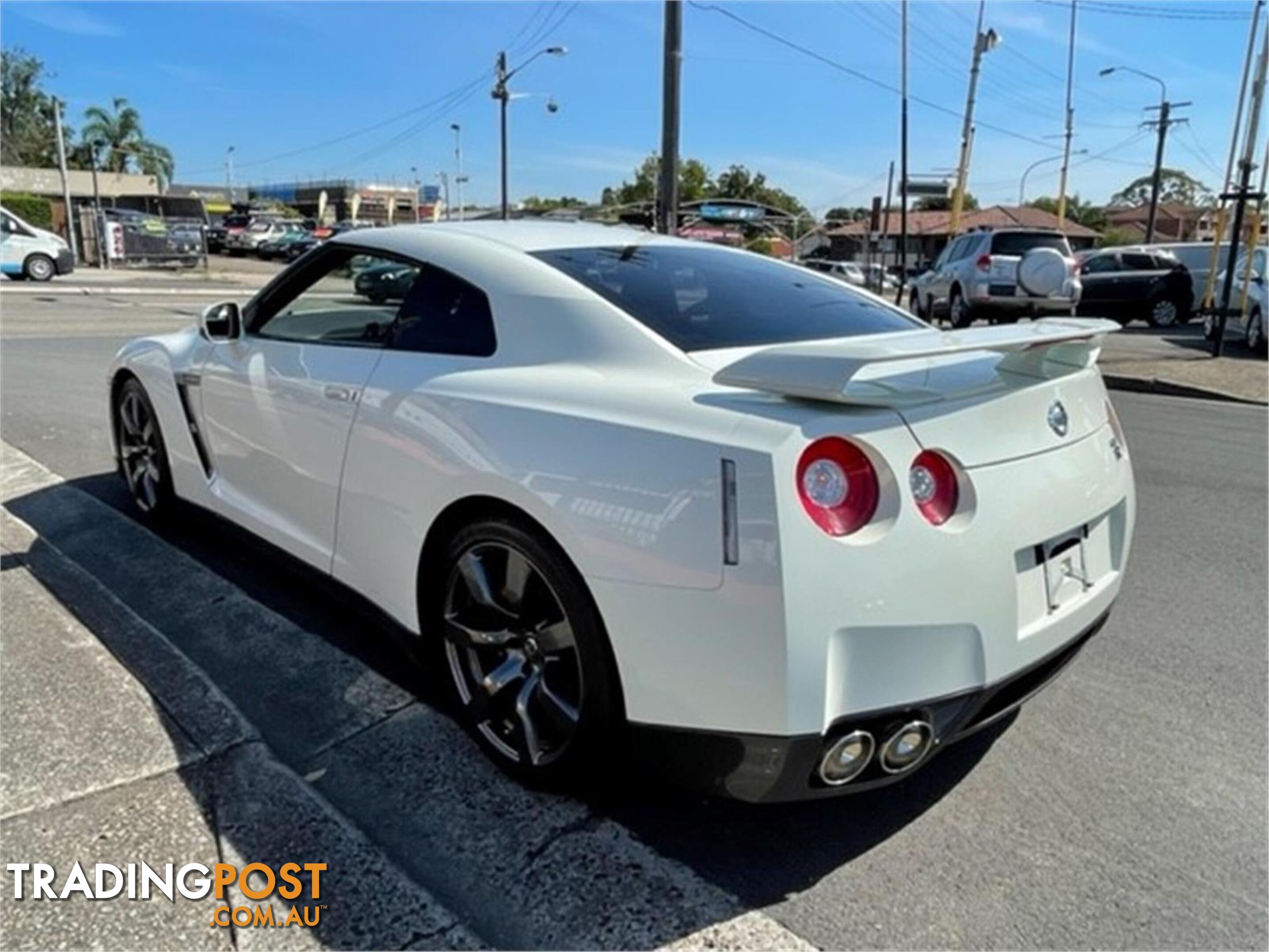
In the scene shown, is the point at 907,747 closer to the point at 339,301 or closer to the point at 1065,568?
the point at 1065,568

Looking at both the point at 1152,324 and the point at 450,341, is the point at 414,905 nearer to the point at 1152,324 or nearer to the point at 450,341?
the point at 450,341

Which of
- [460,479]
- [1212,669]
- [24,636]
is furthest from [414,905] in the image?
[1212,669]

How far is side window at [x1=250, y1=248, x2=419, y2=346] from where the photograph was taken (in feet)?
9.84

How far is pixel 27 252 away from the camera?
22062mm

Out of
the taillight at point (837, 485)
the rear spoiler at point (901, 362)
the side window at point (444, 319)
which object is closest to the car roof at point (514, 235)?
the side window at point (444, 319)

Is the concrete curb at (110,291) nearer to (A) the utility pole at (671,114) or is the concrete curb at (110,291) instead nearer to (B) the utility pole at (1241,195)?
(A) the utility pole at (671,114)

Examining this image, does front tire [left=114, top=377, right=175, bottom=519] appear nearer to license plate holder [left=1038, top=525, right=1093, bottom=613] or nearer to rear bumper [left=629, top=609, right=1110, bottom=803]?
rear bumper [left=629, top=609, right=1110, bottom=803]

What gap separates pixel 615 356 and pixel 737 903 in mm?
1354

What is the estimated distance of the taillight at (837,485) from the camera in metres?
1.81

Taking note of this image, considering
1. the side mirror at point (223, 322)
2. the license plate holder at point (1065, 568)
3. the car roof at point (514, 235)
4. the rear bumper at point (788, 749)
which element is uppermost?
the car roof at point (514, 235)

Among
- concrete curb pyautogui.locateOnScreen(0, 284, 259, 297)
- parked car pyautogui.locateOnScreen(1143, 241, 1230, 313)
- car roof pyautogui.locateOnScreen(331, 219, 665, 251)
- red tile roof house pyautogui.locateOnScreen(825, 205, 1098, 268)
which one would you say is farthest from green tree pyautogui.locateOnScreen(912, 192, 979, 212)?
car roof pyautogui.locateOnScreen(331, 219, 665, 251)

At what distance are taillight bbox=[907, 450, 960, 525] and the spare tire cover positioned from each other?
318 inches

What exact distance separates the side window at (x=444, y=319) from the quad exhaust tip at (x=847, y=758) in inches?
55.7

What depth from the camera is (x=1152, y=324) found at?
19266 mm
